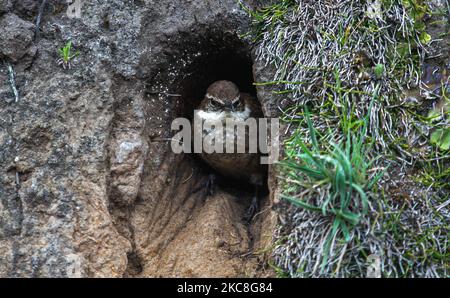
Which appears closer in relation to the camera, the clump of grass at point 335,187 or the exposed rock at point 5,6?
the clump of grass at point 335,187

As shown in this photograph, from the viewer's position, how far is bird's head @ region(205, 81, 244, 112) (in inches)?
192

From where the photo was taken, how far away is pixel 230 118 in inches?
195

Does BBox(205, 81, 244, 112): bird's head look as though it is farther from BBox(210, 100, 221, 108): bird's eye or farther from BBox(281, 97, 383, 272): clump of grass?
BBox(281, 97, 383, 272): clump of grass

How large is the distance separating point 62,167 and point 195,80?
1543 mm

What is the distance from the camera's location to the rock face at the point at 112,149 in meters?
3.86

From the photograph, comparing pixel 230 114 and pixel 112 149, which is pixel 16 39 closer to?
pixel 112 149

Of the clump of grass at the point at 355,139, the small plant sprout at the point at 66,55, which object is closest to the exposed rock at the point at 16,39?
the small plant sprout at the point at 66,55

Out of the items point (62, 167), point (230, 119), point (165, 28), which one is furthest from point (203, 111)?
point (62, 167)

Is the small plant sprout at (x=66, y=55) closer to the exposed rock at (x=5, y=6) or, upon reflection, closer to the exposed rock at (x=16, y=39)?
the exposed rock at (x=16, y=39)

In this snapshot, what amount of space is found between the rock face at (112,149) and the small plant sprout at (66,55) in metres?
0.04

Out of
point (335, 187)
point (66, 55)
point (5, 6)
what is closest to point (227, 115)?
point (66, 55)
